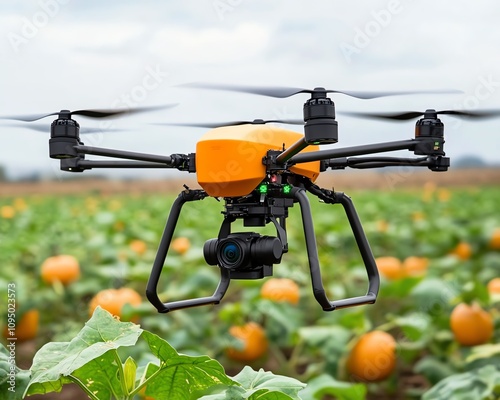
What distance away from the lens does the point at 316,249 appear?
6.48ft

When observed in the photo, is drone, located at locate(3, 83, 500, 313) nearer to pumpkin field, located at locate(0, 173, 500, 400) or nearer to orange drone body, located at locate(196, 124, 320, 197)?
orange drone body, located at locate(196, 124, 320, 197)

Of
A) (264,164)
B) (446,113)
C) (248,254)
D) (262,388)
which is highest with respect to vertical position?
(446,113)

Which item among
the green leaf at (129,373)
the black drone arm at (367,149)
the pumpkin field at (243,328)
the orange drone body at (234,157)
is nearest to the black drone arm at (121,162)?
the orange drone body at (234,157)

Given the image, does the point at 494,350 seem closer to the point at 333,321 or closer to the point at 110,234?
the point at 333,321

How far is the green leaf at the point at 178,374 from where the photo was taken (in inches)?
74.5

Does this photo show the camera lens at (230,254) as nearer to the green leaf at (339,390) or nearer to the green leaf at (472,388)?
the green leaf at (339,390)

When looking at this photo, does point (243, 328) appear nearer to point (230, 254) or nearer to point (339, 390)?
point (339, 390)

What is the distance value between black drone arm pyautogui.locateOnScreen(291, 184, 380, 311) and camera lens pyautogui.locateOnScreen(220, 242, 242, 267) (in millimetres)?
186

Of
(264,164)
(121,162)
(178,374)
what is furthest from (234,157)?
(178,374)

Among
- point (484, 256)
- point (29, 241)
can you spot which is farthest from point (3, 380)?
Result: point (484, 256)

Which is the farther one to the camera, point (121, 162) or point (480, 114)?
point (121, 162)

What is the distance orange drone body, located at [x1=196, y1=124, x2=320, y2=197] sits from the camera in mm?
2002

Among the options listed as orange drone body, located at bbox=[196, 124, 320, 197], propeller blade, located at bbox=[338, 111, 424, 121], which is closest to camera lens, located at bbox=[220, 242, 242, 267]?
orange drone body, located at bbox=[196, 124, 320, 197]

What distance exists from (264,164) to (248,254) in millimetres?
223
